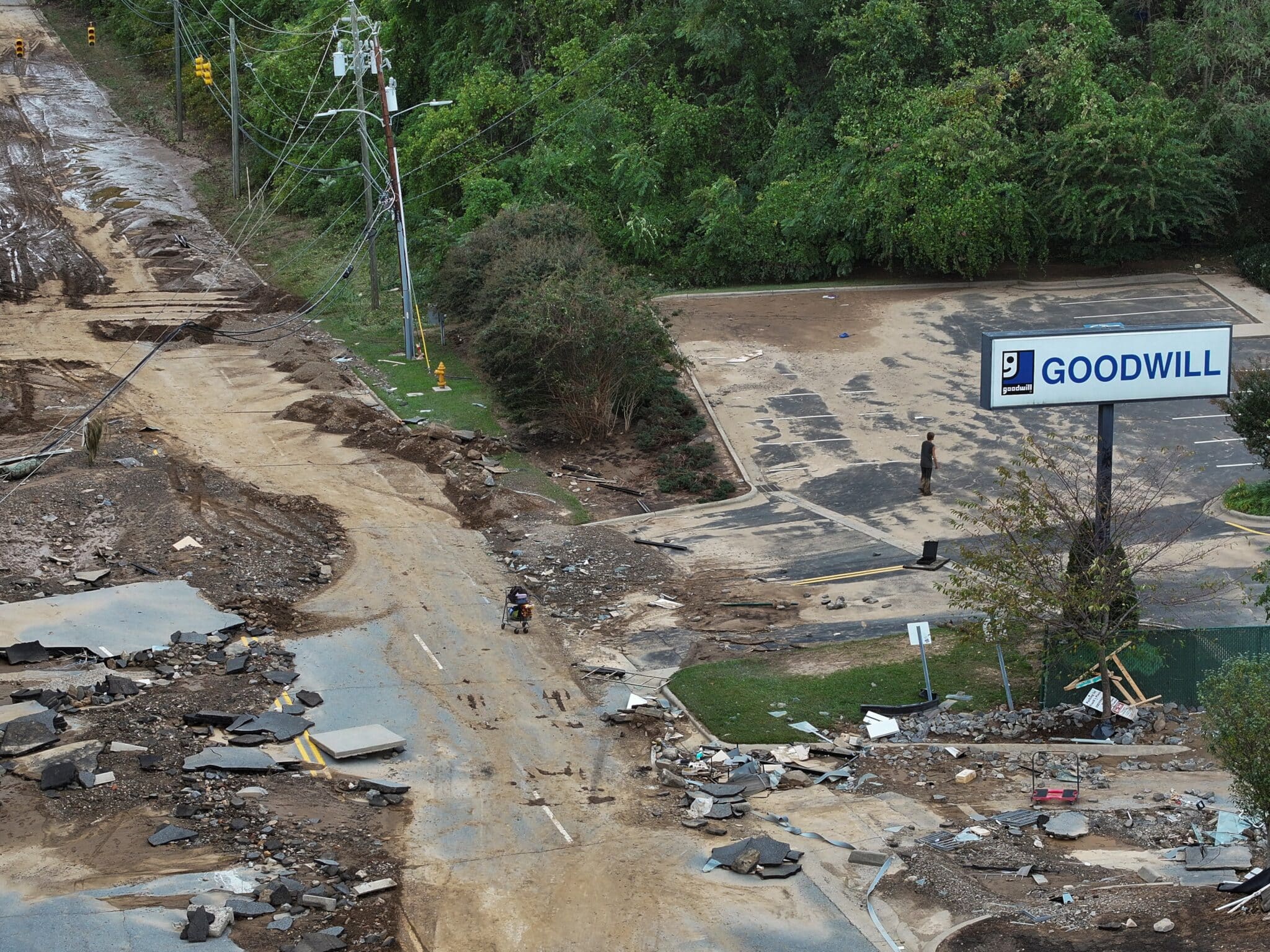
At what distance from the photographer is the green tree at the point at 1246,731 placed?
14234 mm

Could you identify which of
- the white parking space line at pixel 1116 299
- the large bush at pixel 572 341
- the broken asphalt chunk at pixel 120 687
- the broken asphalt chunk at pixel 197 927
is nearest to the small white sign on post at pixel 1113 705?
the broken asphalt chunk at pixel 197 927

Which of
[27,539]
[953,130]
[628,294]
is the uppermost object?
[953,130]

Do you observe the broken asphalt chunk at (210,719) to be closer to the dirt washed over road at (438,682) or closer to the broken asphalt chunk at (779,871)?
the dirt washed over road at (438,682)

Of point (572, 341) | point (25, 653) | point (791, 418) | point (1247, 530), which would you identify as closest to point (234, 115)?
point (572, 341)

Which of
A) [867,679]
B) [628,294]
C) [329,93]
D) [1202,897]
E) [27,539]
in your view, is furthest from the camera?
[329,93]

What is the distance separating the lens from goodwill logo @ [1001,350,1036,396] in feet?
70.5

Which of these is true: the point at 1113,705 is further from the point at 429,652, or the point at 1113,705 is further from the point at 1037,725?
the point at 429,652

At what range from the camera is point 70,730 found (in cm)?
1919

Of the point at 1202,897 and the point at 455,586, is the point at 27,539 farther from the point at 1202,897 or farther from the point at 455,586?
the point at 1202,897

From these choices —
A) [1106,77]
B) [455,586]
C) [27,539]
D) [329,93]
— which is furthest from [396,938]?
[329,93]

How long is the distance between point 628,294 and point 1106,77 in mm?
22308

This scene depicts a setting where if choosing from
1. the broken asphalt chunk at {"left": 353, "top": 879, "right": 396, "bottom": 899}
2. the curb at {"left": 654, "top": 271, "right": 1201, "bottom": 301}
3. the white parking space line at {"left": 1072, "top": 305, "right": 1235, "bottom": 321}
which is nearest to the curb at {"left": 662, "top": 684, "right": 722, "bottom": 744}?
the broken asphalt chunk at {"left": 353, "top": 879, "right": 396, "bottom": 899}

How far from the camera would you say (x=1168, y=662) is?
2109 centimetres

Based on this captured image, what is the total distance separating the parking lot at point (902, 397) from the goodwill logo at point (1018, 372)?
643 cm
